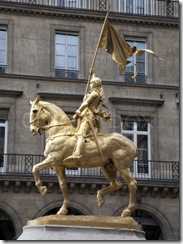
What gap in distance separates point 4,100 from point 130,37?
5.99 metres

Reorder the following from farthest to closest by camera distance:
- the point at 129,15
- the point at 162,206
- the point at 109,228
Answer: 1. the point at 129,15
2. the point at 162,206
3. the point at 109,228

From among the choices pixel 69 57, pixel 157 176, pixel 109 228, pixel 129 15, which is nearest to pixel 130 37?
pixel 129 15

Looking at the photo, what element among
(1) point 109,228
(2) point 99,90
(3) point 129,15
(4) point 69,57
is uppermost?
(3) point 129,15

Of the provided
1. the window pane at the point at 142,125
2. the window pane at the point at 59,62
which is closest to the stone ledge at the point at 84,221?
the window pane at the point at 142,125

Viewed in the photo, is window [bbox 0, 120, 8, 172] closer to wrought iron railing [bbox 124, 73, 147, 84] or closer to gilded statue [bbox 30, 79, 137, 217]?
wrought iron railing [bbox 124, 73, 147, 84]

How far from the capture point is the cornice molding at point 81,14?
28.4m

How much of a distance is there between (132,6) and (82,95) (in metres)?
4.87

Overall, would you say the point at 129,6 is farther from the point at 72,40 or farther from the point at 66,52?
the point at 66,52

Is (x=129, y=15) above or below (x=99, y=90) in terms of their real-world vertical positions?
above

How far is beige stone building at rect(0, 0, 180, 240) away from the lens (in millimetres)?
26703

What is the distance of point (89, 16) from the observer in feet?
95.4

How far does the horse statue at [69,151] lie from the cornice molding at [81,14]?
15985mm

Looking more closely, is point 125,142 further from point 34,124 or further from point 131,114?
point 131,114

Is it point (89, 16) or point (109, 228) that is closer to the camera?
point (109, 228)
